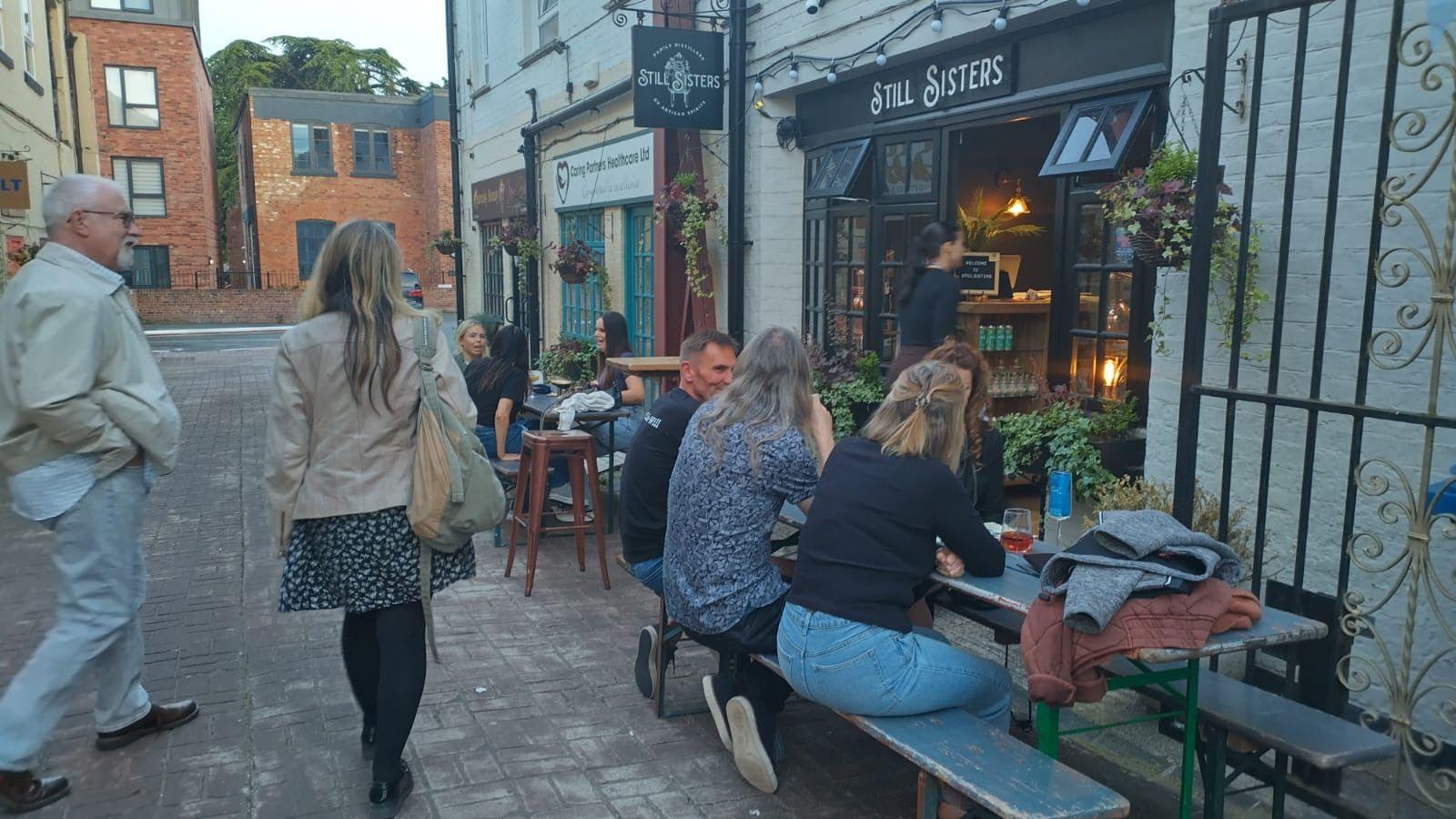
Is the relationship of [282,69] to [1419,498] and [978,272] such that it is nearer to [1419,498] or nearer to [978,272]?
[978,272]

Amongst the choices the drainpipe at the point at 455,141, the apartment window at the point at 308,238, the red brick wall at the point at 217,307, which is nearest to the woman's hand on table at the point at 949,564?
the drainpipe at the point at 455,141

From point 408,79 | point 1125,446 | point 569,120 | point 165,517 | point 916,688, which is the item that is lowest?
point 165,517

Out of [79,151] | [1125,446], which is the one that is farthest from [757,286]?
[79,151]

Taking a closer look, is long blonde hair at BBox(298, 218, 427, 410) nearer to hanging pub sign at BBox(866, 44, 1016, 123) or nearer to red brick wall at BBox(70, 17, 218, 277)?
hanging pub sign at BBox(866, 44, 1016, 123)

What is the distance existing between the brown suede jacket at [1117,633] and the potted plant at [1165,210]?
191 cm

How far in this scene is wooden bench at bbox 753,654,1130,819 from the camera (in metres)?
2.75

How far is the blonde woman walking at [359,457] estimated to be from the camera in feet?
11.3

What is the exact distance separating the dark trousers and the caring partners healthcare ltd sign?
22.5ft

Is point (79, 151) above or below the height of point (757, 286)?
above

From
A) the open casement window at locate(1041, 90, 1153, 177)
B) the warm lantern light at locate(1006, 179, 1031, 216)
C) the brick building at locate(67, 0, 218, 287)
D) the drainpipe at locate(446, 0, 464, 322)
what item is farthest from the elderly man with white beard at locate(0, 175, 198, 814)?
the brick building at locate(67, 0, 218, 287)

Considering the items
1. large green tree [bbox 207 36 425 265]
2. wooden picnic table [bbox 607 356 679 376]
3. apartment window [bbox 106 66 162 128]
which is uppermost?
large green tree [bbox 207 36 425 265]

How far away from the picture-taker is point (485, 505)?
354 cm

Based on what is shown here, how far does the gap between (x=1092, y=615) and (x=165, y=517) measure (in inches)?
273

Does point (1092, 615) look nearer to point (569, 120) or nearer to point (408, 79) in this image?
point (569, 120)
